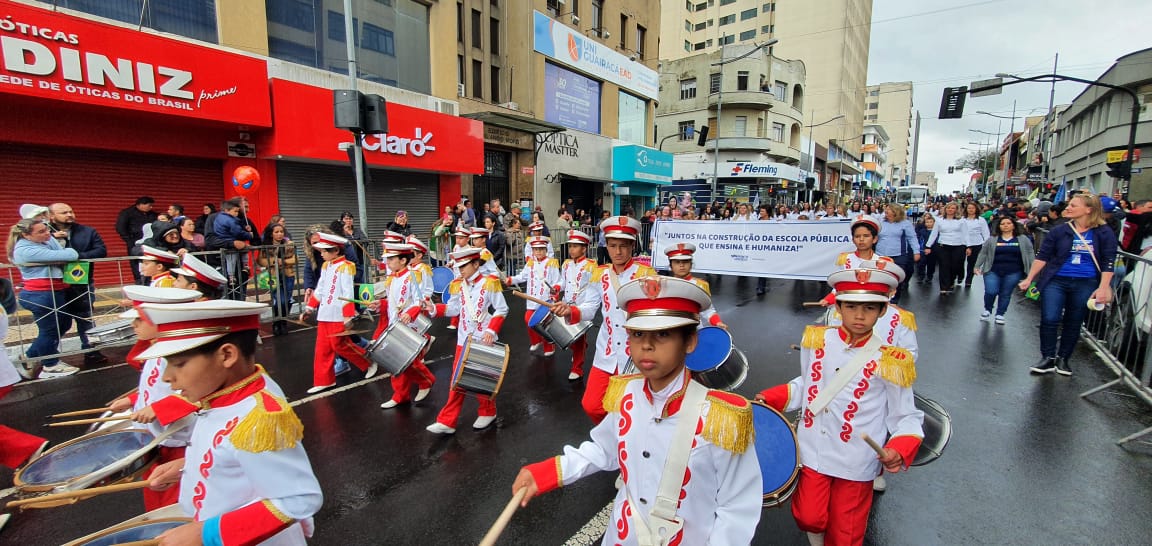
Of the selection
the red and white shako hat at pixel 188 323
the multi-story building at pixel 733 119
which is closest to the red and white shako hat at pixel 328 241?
the red and white shako hat at pixel 188 323

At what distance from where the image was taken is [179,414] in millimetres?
2449

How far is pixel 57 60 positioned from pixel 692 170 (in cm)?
3977

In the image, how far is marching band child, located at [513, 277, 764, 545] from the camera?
5.69 feet

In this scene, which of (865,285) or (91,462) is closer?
(91,462)

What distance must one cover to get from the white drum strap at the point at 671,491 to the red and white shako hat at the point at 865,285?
138cm

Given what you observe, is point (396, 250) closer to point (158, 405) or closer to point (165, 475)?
point (158, 405)

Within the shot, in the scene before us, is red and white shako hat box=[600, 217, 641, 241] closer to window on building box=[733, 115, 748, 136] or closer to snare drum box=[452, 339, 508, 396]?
snare drum box=[452, 339, 508, 396]

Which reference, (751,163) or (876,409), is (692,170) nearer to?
(751,163)

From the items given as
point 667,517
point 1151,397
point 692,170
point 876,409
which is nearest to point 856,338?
point 876,409

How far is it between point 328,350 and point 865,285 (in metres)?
5.37

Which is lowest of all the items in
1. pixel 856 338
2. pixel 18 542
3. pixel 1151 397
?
pixel 18 542

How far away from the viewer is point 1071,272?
18.8ft

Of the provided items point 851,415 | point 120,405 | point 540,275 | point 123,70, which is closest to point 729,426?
point 851,415

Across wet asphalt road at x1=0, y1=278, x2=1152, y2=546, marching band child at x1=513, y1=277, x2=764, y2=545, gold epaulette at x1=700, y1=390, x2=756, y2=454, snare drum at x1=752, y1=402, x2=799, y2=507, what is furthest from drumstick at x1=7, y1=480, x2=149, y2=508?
snare drum at x1=752, y1=402, x2=799, y2=507
